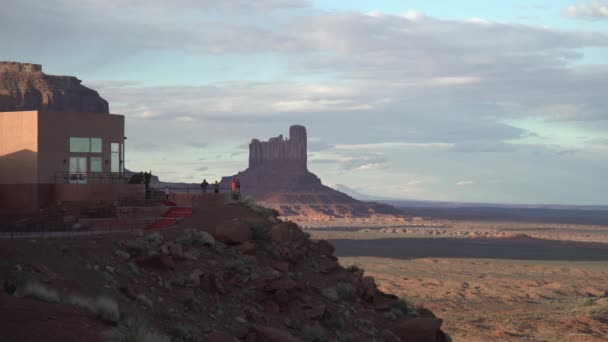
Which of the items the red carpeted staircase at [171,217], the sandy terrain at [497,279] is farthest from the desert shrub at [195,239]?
the sandy terrain at [497,279]

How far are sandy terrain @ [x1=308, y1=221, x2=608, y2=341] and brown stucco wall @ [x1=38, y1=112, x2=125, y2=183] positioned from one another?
68.6 feet

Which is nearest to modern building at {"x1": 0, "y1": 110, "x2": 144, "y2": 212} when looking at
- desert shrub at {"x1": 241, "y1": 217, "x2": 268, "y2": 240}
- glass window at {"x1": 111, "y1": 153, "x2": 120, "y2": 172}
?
glass window at {"x1": 111, "y1": 153, "x2": 120, "y2": 172}

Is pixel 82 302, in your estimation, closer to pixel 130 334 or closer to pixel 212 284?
pixel 130 334

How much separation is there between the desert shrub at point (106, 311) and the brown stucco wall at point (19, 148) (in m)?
20.8

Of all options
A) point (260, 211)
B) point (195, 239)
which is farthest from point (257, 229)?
point (260, 211)

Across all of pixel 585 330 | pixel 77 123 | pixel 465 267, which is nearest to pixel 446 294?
pixel 585 330

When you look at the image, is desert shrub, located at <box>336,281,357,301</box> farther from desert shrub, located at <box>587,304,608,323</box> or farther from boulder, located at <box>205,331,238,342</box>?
desert shrub, located at <box>587,304,608,323</box>

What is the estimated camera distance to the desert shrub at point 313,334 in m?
19.5

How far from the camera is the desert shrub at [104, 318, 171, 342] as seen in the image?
1228 centimetres

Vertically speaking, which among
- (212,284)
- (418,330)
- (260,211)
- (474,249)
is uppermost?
(260,211)

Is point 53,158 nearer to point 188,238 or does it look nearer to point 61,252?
point 188,238

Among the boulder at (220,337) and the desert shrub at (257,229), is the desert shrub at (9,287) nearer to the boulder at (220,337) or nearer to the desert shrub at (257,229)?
the boulder at (220,337)

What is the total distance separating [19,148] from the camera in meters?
34.3

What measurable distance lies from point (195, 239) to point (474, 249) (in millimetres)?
92973
